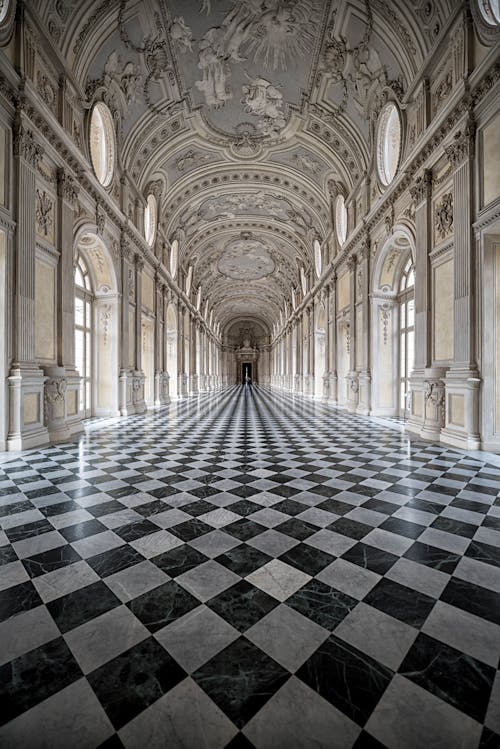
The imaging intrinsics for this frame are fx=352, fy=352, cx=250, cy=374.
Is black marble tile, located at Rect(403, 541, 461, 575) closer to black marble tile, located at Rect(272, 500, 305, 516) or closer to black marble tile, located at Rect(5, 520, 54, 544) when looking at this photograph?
black marble tile, located at Rect(272, 500, 305, 516)

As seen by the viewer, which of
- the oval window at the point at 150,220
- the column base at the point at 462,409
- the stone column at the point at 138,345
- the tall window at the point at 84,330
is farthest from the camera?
the oval window at the point at 150,220

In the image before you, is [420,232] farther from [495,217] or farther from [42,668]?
[42,668]

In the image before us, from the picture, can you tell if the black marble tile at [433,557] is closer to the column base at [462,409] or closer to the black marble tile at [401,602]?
the black marble tile at [401,602]

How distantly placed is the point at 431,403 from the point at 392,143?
27.5ft

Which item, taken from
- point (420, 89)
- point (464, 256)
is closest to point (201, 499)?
point (464, 256)

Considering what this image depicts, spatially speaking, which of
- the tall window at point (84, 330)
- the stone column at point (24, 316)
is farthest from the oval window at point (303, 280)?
the stone column at point (24, 316)

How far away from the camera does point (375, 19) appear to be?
28.1 feet

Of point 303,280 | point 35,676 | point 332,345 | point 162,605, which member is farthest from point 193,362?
point 35,676

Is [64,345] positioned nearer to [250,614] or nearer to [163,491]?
[163,491]

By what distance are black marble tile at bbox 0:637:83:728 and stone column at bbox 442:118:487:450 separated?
6.80 m

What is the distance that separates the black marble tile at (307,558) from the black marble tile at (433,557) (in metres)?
0.64

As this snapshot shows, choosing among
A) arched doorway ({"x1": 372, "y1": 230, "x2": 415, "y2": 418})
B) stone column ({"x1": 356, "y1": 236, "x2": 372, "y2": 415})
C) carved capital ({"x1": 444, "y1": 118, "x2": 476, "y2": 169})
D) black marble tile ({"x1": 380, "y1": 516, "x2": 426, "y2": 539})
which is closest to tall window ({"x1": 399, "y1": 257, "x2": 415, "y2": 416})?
arched doorway ({"x1": 372, "y1": 230, "x2": 415, "y2": 418})

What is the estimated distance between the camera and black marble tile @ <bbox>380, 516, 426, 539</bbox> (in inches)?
121

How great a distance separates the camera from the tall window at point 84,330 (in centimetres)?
1052
